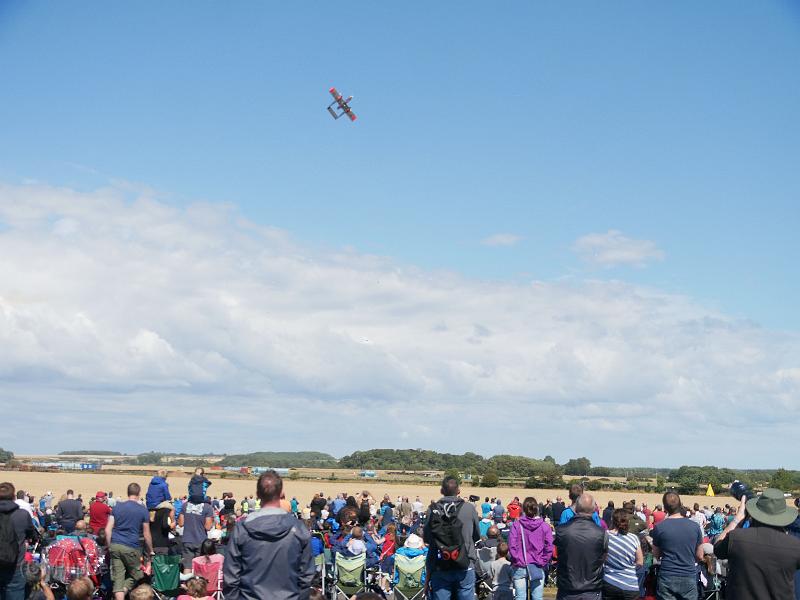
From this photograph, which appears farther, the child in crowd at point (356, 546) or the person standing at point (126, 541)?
the child in crowd at point (356, 546)

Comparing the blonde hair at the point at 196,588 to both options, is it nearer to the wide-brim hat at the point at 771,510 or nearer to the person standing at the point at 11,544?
the person standing at the point at 11,544

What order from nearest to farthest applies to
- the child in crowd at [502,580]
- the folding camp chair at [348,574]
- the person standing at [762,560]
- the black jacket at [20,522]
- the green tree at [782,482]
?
the person standing at [762,560], the black jacket at [20,522], the child in crowd at [502,580], the folding camp chair at [348,574], the green tree at [782,482]

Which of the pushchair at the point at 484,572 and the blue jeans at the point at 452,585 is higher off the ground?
the blue jeans at the point at 452,585

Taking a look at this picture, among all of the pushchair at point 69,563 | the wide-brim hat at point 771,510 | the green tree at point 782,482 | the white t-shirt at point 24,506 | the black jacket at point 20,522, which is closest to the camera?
the wide-brim hat at point 771,510

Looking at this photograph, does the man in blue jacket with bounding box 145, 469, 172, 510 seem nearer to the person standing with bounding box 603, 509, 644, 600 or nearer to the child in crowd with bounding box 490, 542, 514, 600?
the child in crowd with bounding box 490, 542, 514, 600

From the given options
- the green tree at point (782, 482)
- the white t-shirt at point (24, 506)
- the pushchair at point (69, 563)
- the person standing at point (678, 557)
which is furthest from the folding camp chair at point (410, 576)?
the green tree at point (782, 482)

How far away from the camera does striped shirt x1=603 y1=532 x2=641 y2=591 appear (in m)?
7.46

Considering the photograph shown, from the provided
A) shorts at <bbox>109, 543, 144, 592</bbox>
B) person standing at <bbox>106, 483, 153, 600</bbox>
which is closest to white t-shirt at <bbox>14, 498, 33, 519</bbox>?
person standing at <bbox>106, 483, 153, 600</bbox>

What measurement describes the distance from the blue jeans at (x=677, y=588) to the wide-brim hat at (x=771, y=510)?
1.97 meters

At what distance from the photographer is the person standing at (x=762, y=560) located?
17.2 feet

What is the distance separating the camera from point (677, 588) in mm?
7441

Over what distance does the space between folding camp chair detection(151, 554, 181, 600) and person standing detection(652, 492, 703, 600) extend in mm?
5931

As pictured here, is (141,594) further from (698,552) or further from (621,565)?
(698,552)

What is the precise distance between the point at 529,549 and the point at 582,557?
97.1 inches
